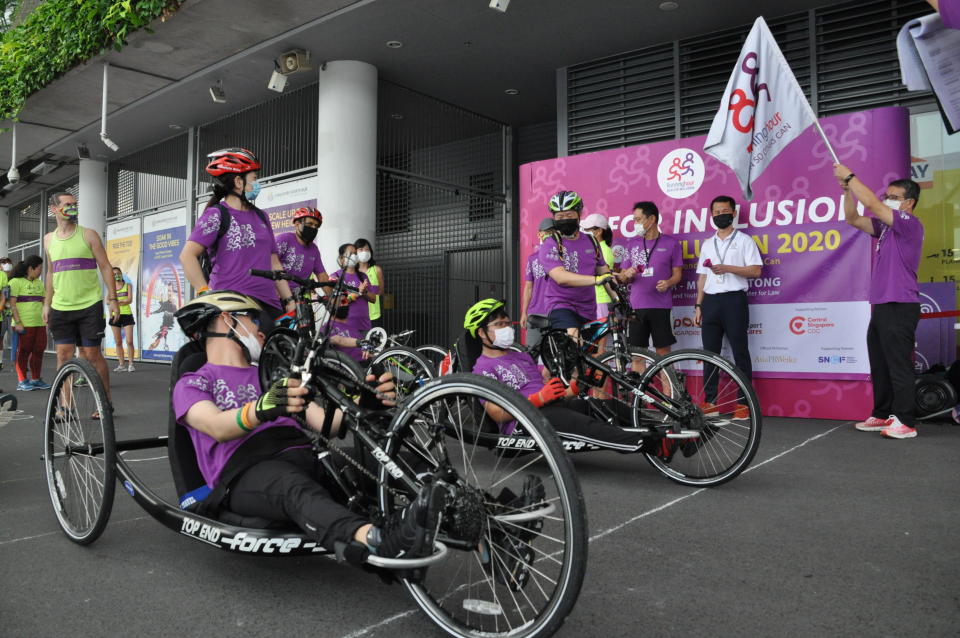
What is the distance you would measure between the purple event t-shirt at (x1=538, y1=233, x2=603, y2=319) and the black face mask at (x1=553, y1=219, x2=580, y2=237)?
0.07m

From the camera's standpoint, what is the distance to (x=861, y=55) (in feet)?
24.1

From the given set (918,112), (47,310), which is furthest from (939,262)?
(47,310)

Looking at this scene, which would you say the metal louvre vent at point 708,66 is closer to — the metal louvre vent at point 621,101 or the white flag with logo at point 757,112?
the metal louvre vent at point 621,101

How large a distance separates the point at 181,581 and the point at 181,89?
1023 cm

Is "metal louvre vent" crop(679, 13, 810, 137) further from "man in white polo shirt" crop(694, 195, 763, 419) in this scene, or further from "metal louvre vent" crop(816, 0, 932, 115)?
"man in white polo shirt" crop(694, 195, 763, 419)

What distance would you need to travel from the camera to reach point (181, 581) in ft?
Result: 7.51

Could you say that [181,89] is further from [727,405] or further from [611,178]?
[727,405]

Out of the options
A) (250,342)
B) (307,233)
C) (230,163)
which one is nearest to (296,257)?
(307,233)

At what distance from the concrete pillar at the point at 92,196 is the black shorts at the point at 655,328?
13187 millimetres

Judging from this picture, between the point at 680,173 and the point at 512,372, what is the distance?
11.9 ft

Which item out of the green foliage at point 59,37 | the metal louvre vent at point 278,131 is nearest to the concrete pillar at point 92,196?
the green foliage at point 59,37

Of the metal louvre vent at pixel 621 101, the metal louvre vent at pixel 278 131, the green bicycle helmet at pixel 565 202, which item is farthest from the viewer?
the metal louvre vent at pixel 278 131

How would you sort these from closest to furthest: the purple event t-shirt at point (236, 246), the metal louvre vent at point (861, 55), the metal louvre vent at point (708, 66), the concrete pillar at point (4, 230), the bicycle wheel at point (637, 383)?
the bicycle wheel at point (637, 383) → the purple event t-shirt at point (236, 246) → the metal louvre vent at point (861, 55) → the metal louvre vent at point (708, 66) → the concrete pillar at point (4, 230)

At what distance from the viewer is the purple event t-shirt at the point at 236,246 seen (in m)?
3.90
